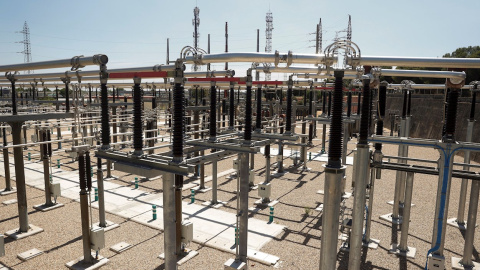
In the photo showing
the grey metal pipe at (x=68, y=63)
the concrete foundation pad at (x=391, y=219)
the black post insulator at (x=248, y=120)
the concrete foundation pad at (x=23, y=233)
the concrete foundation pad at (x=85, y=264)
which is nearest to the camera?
the grey metal pipe at (x=68, y=63)

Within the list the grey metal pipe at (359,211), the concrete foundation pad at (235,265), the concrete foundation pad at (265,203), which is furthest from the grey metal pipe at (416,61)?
the concrete foundation pad at (265,203)

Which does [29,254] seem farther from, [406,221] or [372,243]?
[406,221]

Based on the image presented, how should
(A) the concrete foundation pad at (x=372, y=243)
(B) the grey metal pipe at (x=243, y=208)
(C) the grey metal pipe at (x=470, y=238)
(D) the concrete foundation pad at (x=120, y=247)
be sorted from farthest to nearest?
(A) the concrete foundation pad at (x=372, y=243) < (D) the concrete foundation pad at (x=120, y=247) < (C) the grey metal pipe at (x=470, y=238) < (B) the grey metal pipe at (x=243, y=208)

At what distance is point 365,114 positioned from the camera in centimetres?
779

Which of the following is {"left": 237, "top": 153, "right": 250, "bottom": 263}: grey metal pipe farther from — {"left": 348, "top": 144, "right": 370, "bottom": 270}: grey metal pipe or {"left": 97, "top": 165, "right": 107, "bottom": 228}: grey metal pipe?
{"left": 97, "top": 165, "right": 107, "bottom": 228}: grey metal pipe

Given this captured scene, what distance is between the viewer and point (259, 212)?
1481 centimetres

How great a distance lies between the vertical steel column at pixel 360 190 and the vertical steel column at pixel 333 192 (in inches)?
62.1

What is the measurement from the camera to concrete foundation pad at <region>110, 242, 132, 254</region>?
36.1ft

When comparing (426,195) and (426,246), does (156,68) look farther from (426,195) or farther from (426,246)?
(426,195)

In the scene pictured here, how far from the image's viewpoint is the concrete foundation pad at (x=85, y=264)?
9976 millimetres

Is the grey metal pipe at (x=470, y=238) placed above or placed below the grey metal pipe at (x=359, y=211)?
below

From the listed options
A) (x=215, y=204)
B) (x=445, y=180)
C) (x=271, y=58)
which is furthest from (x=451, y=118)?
(x=215, y=204)

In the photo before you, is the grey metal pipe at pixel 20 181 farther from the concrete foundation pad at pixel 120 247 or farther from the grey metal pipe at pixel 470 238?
the grey metal pipe at pixel 470 238

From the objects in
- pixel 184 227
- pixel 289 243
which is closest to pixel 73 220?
pixel 184 227
